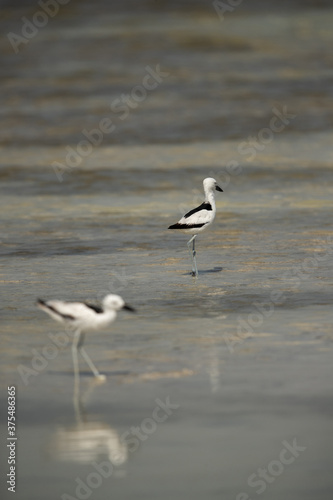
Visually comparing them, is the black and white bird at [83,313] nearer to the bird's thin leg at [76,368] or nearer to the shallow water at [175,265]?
the bird's thin leg at [76,368]

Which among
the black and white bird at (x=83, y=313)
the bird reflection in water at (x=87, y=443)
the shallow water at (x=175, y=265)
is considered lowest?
the shallow water at (x=175, y=265)

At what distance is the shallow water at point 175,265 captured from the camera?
334 inches

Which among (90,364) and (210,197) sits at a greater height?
(90,364)

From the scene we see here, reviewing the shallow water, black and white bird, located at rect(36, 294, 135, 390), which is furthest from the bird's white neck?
black and white bird, located at rect(36, 294, 135, 390)

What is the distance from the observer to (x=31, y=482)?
26.2 ft

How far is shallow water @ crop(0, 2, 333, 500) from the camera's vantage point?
8.48m

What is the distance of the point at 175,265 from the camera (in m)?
16.5

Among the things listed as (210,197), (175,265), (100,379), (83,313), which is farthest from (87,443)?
(210,197)

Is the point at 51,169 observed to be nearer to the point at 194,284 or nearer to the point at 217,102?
the point at 217,102

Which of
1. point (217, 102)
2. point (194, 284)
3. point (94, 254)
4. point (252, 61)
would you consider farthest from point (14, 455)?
point (252, 61)

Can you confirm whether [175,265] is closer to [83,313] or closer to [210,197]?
[210,197]

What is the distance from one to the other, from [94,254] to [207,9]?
3003 centimetres

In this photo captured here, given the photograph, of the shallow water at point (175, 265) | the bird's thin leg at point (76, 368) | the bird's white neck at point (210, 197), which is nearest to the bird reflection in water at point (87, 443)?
the shallow water at point (175, 265)

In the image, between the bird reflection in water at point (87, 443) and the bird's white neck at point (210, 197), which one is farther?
the bird's white neck at point (210, 197)
